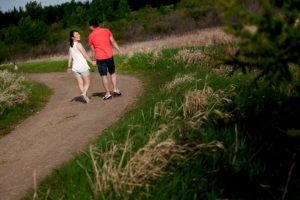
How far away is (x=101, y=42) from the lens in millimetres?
6762

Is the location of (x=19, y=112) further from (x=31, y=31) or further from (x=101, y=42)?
(x=31, y=31)

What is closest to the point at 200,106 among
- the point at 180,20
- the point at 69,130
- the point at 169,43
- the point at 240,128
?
the point at 240,128

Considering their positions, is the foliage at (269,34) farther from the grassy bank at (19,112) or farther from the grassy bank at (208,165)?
the grassy bank at (19,112)

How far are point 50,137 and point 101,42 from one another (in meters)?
3.06

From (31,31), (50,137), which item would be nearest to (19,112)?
(50,137)

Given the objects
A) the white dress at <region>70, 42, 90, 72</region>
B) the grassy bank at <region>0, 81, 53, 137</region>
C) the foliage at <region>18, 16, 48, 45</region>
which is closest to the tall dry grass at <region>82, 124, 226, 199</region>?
the grassy bank at <region>0, 81, 53, 137</region>

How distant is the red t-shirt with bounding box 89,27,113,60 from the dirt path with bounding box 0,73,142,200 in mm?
1297

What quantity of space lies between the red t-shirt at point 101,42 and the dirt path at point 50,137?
1297 millimetres

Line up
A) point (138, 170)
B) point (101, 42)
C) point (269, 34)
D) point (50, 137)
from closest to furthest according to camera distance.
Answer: point (269, 34), point (138, 170), point (50, 137), point (101, 42)

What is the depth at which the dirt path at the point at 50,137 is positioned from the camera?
351cm

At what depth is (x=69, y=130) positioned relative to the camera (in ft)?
16.6

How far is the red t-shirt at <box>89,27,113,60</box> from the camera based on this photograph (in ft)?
22.1

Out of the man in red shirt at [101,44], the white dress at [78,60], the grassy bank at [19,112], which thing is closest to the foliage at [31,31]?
the grassy bank at [19,112]

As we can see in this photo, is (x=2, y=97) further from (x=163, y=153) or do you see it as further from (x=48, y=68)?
(x=48, y=68)
